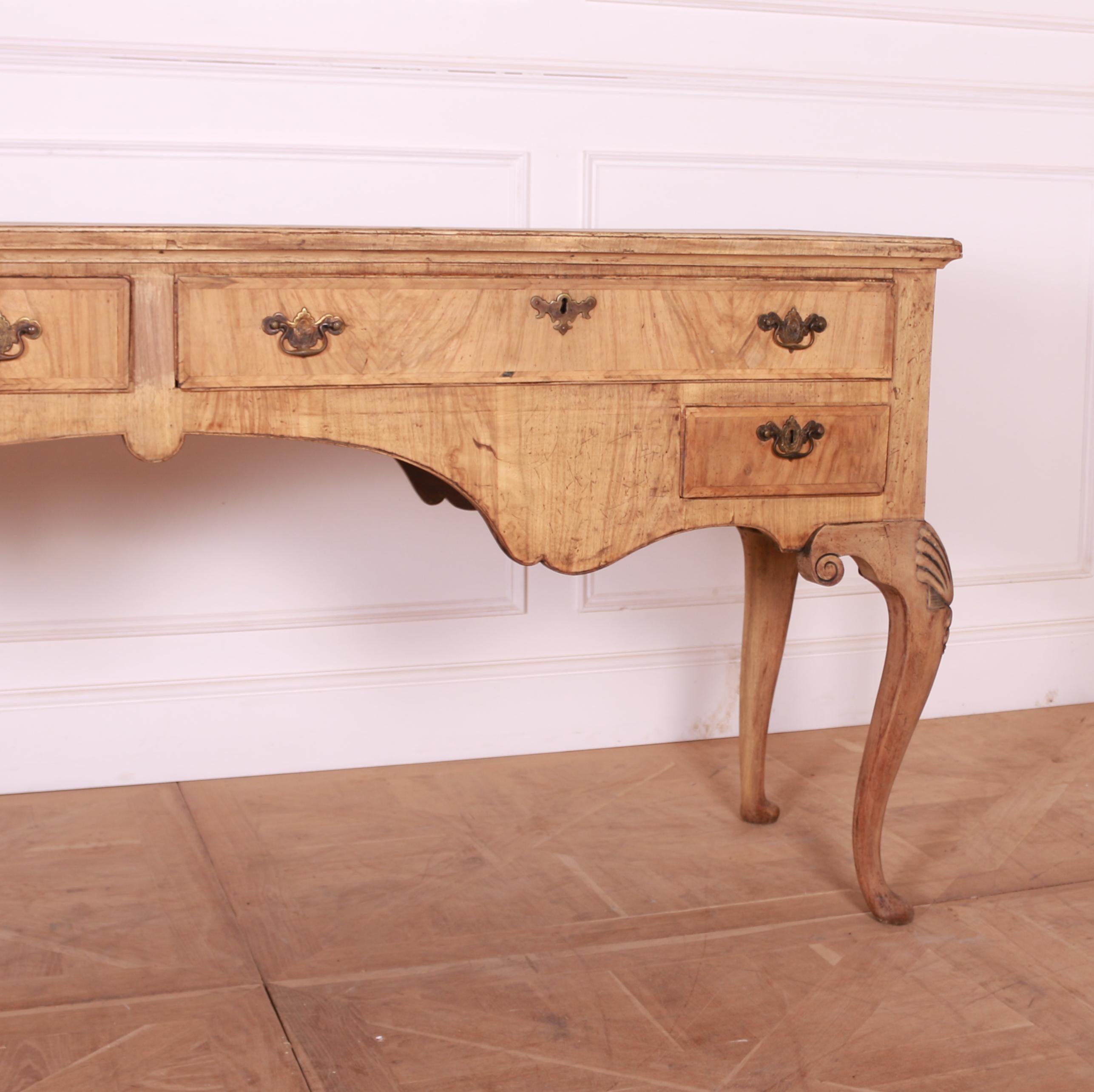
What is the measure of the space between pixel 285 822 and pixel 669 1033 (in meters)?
0.89

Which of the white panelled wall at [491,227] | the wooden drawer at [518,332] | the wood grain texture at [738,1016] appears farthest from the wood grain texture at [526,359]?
the white panelled wall at [491,227]

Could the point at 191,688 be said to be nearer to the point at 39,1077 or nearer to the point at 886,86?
the point at 39,1077

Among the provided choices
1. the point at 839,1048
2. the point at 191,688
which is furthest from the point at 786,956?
the point at 191,688

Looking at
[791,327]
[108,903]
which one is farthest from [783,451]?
[108,903]

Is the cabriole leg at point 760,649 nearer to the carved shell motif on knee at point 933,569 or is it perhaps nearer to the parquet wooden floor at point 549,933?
the parquet wooden floor at point 549,933

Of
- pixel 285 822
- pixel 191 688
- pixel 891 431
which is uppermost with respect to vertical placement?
pixel 891 431

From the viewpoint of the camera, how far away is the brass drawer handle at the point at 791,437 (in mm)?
1625

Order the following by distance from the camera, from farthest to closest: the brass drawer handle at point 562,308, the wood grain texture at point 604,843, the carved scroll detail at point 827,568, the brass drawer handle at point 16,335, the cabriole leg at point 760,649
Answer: the cabriole leg at point 760,649 < the wood grain texture at point 604,843 < the carved scroll detail at point 827,568 < the brass drawer handle at point 562,308 < the brass drawer handle at point 16,335

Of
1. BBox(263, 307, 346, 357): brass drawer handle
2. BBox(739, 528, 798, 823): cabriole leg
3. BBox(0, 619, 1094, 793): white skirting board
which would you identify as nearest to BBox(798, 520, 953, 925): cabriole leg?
BBox(739, 528, 798, 823): cabriole leg

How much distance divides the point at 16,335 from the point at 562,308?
62 cm

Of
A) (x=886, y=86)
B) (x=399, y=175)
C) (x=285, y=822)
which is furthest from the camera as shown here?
(x=886, y=86)

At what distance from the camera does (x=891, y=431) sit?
1.67 m

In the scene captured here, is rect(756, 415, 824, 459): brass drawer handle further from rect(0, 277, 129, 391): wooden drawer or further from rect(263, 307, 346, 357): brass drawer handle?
rect(0, 277, 129, 391): wooden drawer

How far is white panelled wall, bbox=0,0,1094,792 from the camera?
2.23 metres
